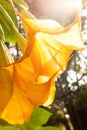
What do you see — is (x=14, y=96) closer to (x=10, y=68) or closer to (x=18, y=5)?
(x=10, y=68)

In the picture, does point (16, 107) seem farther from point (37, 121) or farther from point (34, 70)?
point (37, 121)

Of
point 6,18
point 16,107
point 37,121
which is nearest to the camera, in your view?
point 16,107

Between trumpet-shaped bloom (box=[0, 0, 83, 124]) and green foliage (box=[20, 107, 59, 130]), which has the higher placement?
trumpet-shaped bloom (box=[0, 0, 83, 124])

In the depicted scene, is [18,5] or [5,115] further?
[18,5]

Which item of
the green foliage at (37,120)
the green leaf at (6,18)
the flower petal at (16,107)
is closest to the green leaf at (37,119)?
the green foliage at (37,120)

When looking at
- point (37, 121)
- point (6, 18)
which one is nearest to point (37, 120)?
point (37, 121)

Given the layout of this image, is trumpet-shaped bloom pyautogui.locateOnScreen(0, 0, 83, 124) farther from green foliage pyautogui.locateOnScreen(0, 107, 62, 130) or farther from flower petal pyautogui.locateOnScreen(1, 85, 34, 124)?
green foliage pyautogui.locateOnScreen(0, 107, 62, 130)

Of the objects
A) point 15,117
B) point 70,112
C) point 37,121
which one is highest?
point 15,117

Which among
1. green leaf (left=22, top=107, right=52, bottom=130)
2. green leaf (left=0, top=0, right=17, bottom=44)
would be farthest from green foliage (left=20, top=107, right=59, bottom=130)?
green leaf (left=0, top=0, right=17, bottom=44)

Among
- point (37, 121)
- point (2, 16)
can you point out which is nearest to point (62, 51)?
point (2, 16)
